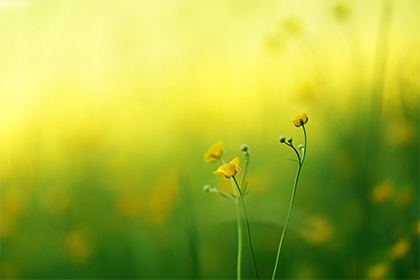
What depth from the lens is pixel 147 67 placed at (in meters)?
1.84

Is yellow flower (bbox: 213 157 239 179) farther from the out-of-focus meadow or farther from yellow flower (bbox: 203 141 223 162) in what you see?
the out-of-focus meadow

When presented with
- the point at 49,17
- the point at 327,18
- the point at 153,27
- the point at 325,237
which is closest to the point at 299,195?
the point at 325,237

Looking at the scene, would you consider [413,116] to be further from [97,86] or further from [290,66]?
[97,86]

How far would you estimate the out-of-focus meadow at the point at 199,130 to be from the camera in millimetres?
1308

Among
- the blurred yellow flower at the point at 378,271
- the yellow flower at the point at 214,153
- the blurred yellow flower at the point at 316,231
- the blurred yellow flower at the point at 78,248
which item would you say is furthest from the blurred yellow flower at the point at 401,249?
the blurred yellow flower at the point at 78,248

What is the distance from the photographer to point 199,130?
1.88 meters

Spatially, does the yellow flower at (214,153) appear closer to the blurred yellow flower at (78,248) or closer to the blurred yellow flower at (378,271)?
the blurred yellow flower at (378,271)

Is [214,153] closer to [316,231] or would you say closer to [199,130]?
[316,231]

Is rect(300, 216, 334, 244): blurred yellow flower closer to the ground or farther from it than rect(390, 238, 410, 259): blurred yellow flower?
closer to the ground

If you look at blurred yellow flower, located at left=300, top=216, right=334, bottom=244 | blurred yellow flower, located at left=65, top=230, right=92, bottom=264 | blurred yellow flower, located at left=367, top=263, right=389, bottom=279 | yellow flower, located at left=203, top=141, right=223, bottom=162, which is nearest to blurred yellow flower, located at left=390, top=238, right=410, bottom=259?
blurred yellow flower, located at left=367, top=263, right=389, bottom=279

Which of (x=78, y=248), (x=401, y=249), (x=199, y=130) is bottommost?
(x=78, y=248)

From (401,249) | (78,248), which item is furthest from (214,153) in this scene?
(78,248)

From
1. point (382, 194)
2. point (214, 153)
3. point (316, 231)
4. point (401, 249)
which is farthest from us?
point (316, 231)

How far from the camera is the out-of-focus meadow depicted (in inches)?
51.5
